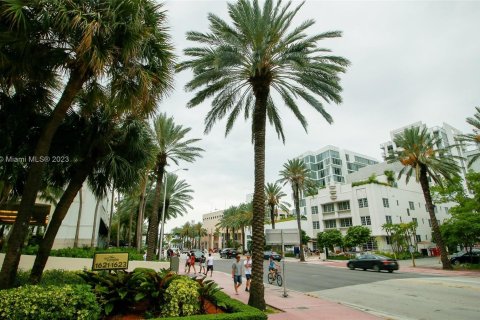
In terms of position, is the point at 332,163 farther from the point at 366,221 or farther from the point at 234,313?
the point at 234,313

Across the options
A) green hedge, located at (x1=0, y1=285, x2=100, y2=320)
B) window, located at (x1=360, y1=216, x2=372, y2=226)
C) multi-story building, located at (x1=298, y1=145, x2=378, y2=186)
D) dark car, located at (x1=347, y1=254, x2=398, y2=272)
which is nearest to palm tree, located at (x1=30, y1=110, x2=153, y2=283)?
green hedge, located at (x1=0, y1=285, x2=100, y2=320)

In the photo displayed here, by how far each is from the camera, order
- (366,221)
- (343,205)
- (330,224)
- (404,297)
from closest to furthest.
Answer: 1. (404,297)
2. (366,221)
3. (343,205)
4. (330,224)

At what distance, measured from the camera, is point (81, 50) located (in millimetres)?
7328

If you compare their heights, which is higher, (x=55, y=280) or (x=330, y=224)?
(x=330, y=224)

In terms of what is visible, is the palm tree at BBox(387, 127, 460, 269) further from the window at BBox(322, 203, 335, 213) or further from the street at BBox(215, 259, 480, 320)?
the window at BBox(322, 203, 335, 213)

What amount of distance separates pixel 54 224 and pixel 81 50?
5906mm

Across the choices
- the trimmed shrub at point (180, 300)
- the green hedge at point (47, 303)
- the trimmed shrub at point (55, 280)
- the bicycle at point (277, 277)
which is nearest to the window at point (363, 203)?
the bicycle at point (277, 277)

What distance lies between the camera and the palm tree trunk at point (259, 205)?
1078cm

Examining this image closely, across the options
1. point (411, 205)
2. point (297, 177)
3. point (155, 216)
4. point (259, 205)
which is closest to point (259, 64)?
point (259, 205)

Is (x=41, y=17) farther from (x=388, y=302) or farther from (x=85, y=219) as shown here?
(x=85, y=219)

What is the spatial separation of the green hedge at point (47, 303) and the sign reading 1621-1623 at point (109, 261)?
9.09 feet

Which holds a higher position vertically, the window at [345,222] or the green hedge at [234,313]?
the window at [345,222]

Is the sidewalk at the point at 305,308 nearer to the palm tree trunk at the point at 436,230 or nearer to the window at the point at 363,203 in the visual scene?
the palm tree trunk at the point at 436,230

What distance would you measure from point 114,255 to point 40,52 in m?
6.67
